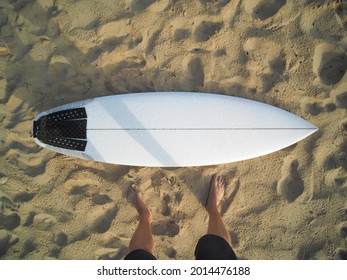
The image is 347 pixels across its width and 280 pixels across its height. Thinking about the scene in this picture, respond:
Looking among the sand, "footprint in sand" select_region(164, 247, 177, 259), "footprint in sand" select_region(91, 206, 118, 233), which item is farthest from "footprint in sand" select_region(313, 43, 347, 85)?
"footprint in sand" select_region(91, 206, 118, 233)

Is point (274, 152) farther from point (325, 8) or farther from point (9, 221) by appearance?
point (9, 221)

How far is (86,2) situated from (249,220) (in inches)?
88.8

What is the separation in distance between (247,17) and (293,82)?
25.4 inches

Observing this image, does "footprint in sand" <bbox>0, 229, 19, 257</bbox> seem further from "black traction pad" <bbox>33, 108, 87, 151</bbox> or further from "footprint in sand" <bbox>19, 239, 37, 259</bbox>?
"black traction pad" <bbox>33, 108, 87, 151</bbox>

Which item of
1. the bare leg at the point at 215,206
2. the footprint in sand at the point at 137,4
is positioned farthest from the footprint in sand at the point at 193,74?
the bare leg at the point at 215,206

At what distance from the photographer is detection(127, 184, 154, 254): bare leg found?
8.02 ft

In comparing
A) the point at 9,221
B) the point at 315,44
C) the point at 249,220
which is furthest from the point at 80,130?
the point at 315,44

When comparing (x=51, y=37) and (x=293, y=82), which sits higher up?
(x=51, y=37)

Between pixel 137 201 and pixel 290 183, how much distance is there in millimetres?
1265

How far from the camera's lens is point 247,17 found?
2525mm

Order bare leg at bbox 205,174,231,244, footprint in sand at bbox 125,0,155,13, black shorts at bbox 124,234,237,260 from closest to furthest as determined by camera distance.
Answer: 1. black shorts at bbox 124,234,237,260
2. bare leg at bbox 205,174,231,244
3. footprint in sand at bbox 125,0,155,13

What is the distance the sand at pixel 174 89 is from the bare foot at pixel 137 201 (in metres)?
0.05

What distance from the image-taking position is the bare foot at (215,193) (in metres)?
2.53
